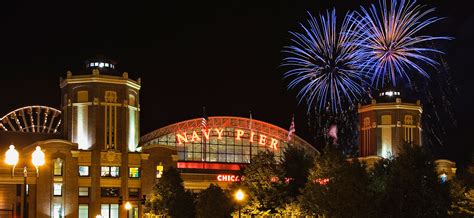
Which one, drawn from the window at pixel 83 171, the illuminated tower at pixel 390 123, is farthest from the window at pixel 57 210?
the illuminated tower at pixel 390 123

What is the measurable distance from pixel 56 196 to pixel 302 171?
135ft

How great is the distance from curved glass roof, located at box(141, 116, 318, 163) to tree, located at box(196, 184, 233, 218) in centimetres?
4959

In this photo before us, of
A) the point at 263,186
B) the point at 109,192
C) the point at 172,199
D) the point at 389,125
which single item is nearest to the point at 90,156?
the point at 109,192

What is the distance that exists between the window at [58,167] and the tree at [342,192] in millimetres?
52065

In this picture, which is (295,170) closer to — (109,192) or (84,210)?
(109,192)

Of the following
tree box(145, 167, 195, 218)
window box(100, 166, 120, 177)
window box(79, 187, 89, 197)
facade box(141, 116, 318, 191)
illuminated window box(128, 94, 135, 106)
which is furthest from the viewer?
facade box(141, 116, 318, 191)

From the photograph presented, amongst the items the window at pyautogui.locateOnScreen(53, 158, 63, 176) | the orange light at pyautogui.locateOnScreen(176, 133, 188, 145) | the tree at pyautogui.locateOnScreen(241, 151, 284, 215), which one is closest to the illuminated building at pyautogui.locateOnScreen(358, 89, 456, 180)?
the orange light at pyautogui.locateOnScreen(176, 133, 188, 145)

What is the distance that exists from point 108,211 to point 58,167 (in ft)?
30.9

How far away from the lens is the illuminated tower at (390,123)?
438 feet

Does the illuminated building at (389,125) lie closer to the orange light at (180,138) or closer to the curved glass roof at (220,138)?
the curved glass roof at (220,138)

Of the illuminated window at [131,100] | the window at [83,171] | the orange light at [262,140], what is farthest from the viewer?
the orange light at [262,140]

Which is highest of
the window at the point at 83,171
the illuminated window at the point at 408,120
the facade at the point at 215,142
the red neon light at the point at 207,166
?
the illuminated window at the point at 408,120

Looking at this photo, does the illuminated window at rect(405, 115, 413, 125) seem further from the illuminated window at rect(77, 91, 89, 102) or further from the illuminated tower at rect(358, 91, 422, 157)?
the illuminated window at rect(77, 91, 89, 102)

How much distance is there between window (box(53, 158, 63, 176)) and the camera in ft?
354
